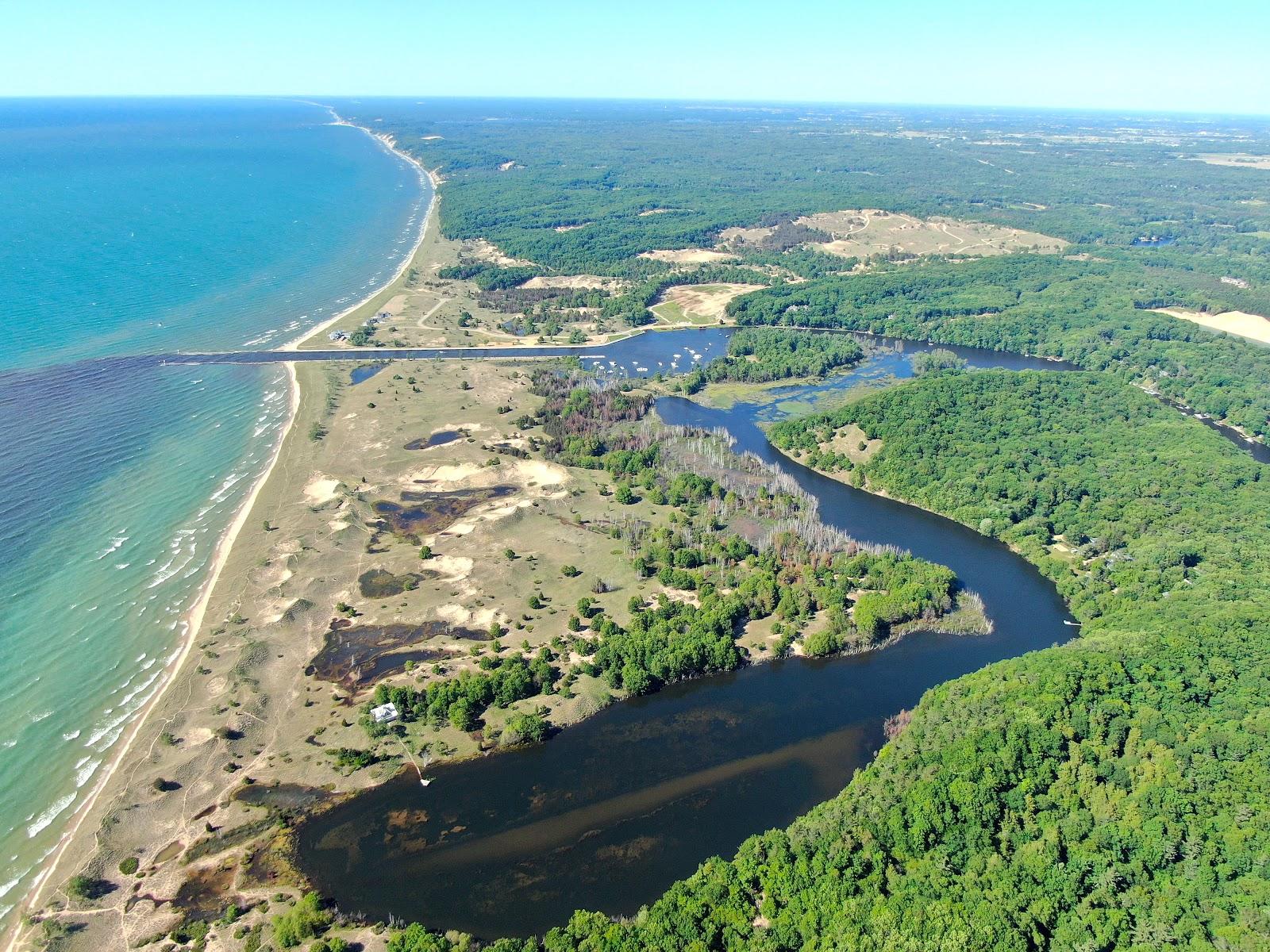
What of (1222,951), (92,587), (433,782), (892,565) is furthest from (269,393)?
(1222,951)

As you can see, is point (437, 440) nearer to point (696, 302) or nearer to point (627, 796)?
point (627, 796)

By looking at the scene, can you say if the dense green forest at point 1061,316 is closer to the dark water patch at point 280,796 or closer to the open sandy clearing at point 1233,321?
the open sandy clearing at point 1233,321

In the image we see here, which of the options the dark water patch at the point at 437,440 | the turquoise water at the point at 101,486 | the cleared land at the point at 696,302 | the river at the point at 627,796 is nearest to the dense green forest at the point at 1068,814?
the river at the point at 627,796

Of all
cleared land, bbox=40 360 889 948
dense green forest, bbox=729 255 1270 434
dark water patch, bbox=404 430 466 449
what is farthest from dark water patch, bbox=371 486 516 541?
dense green forest, bbox=729 255 1270 434

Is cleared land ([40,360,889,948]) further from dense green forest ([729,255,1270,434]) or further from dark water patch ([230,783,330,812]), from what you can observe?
dense green forest ([729,255,1270,434])

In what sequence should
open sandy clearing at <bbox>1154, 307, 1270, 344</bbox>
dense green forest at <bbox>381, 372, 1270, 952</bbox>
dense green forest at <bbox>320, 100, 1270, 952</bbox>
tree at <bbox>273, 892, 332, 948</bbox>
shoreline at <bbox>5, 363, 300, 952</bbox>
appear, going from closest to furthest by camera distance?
dense green forest at <bbox>381, 372, 1270, 952</bbox>
dense green forest at <bbox>320, 100, 1270, 952</bbox>
tree at <bbox>273, 892, 332, 948</bbox>
shoreline at <bbox>5, 363, 300, 952</bbox>
open sandy clearing at <bbox>1154, 307, 1270, 344</bbox>
